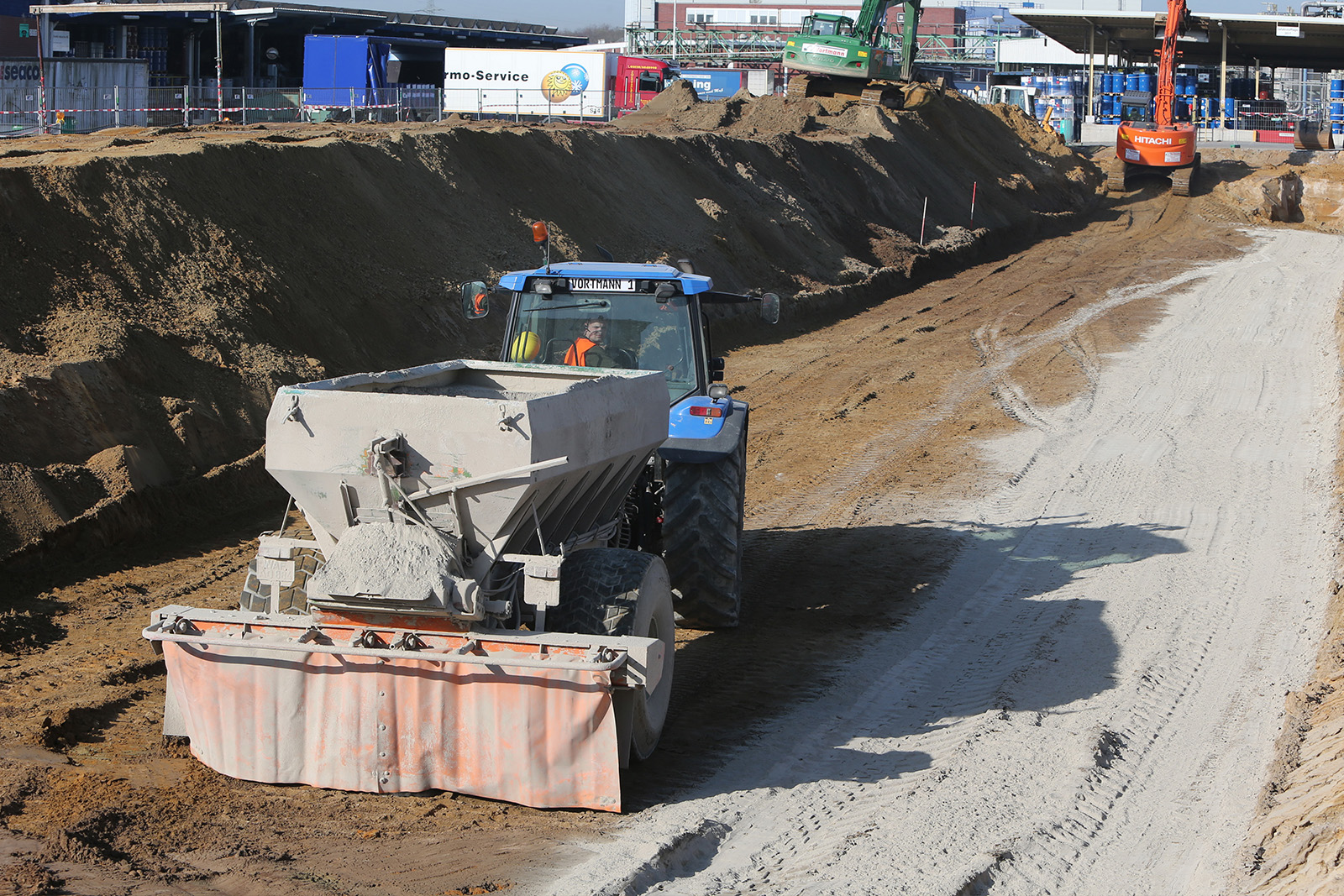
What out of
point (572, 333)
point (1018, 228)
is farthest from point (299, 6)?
point (572, 333)

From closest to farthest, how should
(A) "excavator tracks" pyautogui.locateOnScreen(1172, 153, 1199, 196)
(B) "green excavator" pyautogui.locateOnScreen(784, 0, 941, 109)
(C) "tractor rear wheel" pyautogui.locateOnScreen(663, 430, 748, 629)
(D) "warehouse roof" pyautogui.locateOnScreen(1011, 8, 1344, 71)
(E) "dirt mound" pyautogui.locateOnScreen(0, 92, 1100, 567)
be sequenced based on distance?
(C) "tractor rear wheel" pyautogui.locateOnScreen(663, 430, 748, 629) → (E) "dirt mound" pyautogui.locateOnScreen(0, 92, 1100, 567) → (B) "green excavator" pyautogui.locateOnScreen(784, 0, 941, 109) → (A) "excavator tracks" pyautogui.locateOnScreen(1172, 153, 1199, 196) → (D) "warehouse roof" pyautogui.locateOnScreen(1011, 8, 1344, 71)

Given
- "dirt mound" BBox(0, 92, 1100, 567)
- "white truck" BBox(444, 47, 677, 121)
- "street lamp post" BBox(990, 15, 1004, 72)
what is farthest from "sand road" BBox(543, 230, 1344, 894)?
"street lamp post" BBox(990, 15, 1004, 72)

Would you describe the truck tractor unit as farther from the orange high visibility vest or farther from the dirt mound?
the dirt mound

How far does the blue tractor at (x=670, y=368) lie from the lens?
7.71 m

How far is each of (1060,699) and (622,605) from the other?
2.88 metres

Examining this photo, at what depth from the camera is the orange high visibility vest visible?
26.6ft

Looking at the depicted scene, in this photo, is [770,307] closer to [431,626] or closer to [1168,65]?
[431,626]

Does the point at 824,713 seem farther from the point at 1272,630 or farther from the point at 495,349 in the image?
the point at 495,349

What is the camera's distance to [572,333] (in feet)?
26.7

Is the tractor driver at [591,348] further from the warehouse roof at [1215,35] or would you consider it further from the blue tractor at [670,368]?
the warehouse roof at [1215,35]

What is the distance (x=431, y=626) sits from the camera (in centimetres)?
564

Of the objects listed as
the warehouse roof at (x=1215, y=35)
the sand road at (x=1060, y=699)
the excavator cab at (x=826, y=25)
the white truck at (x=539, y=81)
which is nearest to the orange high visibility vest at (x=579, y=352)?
the sand road at (x=1060, y=699)

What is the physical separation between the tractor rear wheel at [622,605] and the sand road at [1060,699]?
0.42m

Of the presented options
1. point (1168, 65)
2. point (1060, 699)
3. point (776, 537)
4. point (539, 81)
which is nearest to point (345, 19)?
point (539, 81)
